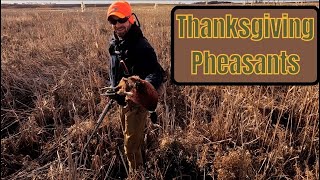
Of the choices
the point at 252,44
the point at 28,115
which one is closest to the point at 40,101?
the point at 28,115

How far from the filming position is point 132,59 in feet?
7.67

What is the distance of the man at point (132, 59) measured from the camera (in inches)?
89.1

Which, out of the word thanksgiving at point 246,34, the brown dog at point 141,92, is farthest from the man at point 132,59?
the word thanksgiving at point 246,34

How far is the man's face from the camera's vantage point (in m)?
2.27

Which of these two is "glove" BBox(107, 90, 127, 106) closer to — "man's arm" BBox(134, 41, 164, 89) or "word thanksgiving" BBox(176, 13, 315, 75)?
"man's arm" BBox(134, 41, 164, 89)

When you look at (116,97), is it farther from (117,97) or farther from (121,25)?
(121,25)

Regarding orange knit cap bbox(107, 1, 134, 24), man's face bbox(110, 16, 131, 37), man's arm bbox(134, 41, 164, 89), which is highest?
orange knit cap bbox(107, 1, 134, 24)

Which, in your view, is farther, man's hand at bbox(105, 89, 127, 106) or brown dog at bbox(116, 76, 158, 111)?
man's hand at bbox(105, 89, 127, 106)

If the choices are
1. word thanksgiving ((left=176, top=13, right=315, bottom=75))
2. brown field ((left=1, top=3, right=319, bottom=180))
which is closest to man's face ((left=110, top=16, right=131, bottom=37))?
brown field ((left=1, top=3, right=319, bottom=180))

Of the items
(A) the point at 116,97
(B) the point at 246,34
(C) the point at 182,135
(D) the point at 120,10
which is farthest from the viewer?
(B) the point at 246,34

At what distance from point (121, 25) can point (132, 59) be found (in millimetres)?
246

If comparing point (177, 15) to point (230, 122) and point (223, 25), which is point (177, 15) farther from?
point (230, 122)

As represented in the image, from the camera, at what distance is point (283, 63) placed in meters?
3.23

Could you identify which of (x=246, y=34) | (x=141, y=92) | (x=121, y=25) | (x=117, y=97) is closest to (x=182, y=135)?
(x=117, y=97)
